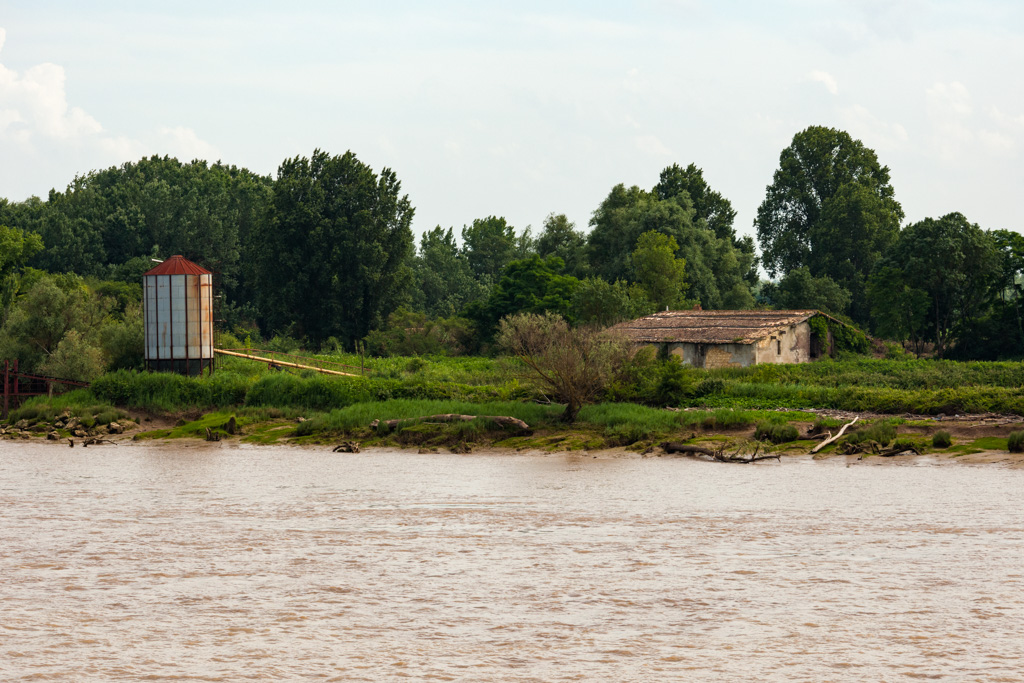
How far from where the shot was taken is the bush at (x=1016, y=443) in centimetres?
3166

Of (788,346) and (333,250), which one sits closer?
(788,346)

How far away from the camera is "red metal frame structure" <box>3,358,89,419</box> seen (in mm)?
49469

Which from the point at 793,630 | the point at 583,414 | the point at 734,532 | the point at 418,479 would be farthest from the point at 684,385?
the point at 793,630

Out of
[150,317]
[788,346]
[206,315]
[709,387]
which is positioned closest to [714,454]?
[709,387]

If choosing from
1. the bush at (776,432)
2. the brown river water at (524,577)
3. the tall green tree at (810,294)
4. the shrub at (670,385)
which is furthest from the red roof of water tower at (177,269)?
the tall green tree at (810,294)

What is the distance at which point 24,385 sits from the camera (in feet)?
165

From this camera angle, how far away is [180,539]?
853 inches

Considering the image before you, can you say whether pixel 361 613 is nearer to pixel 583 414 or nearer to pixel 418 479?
pixel 418 479

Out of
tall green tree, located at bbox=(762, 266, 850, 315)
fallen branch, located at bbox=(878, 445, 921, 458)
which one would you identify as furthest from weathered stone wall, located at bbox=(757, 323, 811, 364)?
tall green tree, located at bbox=(762, 266, 850, 315)

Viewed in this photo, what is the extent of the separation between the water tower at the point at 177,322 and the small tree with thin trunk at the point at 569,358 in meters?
17.9

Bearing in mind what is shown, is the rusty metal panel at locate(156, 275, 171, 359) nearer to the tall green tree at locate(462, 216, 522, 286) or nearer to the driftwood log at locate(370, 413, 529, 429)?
the driftwood log at locate(370, 413, 529, 429)

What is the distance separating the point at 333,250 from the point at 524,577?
59829mm

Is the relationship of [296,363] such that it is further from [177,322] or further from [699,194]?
[699,194]

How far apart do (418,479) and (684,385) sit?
566 inches
